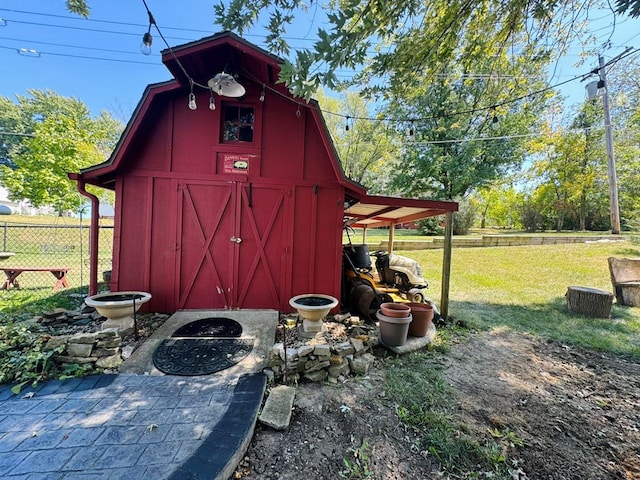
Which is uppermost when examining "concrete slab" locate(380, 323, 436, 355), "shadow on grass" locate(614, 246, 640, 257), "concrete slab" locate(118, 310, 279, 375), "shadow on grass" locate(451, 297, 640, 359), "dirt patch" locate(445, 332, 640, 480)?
"shadow on grass" locate(614, 246, 640, 257)

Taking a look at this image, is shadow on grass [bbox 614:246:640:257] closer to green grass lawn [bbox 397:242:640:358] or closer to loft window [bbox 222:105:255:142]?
green grass lawn [bbox 397:242:640:358]

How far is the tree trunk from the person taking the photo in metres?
4.97

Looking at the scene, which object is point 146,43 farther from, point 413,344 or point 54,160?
point 54,160

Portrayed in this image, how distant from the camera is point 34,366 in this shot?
2.49m

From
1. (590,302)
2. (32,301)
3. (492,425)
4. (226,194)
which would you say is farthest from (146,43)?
(590,302)

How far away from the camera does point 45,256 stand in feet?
31.9

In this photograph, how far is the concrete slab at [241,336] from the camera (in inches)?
106

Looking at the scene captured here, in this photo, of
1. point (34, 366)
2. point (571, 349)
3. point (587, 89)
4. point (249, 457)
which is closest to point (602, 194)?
point (587, 89)

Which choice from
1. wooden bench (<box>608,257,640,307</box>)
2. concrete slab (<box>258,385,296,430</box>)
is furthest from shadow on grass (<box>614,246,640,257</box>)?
concrete slab (<box>258,385,296,430</box>)

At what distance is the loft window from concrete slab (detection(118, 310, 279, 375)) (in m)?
2.77

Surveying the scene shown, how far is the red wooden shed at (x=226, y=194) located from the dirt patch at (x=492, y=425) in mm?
2058

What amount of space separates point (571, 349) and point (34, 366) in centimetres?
668

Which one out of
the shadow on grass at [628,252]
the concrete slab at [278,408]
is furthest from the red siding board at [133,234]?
the shadow on grass at [628,252]

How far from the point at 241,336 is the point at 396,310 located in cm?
211
